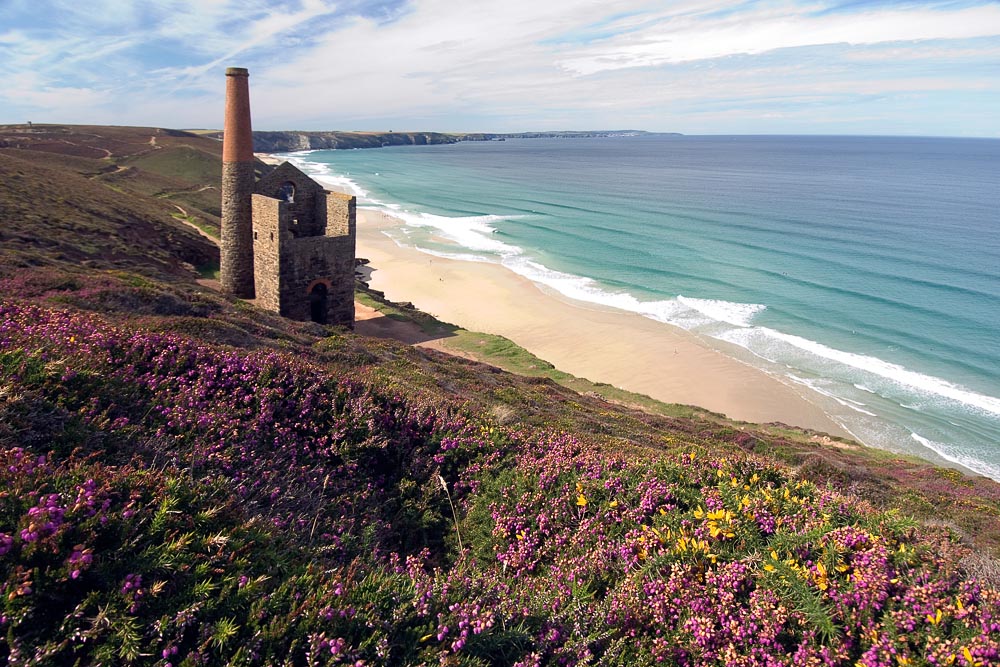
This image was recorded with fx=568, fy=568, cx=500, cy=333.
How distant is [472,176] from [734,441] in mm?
102413

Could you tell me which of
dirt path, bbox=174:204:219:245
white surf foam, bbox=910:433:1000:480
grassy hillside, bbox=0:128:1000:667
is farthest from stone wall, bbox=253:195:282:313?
white surf foam, bbox=910:433:1000:480

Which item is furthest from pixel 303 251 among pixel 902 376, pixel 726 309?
pixel 902 376

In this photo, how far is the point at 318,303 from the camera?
22906 mm

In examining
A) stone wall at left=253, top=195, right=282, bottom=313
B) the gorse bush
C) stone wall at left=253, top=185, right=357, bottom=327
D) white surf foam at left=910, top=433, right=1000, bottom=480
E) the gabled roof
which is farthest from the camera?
the gabled roof

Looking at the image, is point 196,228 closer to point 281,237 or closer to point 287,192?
point 287,192

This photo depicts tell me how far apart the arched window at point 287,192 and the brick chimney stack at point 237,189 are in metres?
1.35

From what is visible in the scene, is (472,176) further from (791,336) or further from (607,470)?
(607,470)

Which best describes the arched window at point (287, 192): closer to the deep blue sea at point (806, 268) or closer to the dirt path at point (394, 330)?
the dirt path at point (394, 330)

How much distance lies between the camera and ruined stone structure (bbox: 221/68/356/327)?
71.1ft

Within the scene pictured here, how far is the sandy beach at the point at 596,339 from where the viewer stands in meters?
24.0

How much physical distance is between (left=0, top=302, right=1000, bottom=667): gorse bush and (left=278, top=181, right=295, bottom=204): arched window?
1797 centimetres

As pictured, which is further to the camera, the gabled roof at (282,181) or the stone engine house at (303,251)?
the gabled roof at (282,181)

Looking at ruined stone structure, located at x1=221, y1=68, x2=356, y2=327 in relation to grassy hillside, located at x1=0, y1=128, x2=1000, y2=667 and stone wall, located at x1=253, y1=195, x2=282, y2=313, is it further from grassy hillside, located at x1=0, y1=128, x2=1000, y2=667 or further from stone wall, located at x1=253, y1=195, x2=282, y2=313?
grassy hillside, located at x1=0, y1=128, x2=1000, y2=667

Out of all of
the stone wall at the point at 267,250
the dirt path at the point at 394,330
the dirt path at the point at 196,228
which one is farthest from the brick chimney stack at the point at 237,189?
the dirt path at the point at 196,228
